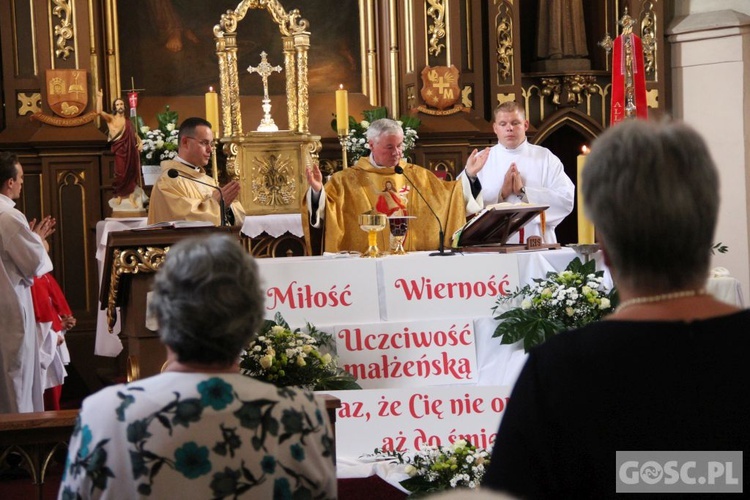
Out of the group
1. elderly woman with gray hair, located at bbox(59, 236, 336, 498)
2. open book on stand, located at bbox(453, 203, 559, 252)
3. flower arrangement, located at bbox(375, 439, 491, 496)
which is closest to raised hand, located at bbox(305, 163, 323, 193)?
open book on stand, located at bbox(453, 203, 559, 252)

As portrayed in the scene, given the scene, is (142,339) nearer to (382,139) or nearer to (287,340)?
(287,340)

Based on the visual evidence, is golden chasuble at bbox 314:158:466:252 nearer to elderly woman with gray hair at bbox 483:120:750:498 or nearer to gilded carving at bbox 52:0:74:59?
gilded carving at bbox 52:0:74:59

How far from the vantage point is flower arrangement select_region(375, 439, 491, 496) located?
4051mm

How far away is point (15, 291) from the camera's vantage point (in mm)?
5941

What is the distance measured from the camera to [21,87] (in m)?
8.98

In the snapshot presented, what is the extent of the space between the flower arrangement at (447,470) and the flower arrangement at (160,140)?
4.95 m

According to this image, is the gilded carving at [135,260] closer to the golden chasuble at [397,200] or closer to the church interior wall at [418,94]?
the golden chasuble at [397,200]

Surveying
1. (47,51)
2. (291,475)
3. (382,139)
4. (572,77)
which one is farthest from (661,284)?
(572,77)

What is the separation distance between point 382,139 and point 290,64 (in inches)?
102

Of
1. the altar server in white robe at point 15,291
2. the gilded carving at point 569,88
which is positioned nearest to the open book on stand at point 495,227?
the altar server in white robe at point 15,291

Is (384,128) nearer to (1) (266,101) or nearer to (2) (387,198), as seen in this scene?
(2) (387,198)

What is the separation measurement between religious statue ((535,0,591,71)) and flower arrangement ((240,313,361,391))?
222 inches

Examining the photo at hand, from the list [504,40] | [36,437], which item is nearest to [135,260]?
[36,437]

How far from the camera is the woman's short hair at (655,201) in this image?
166cm
